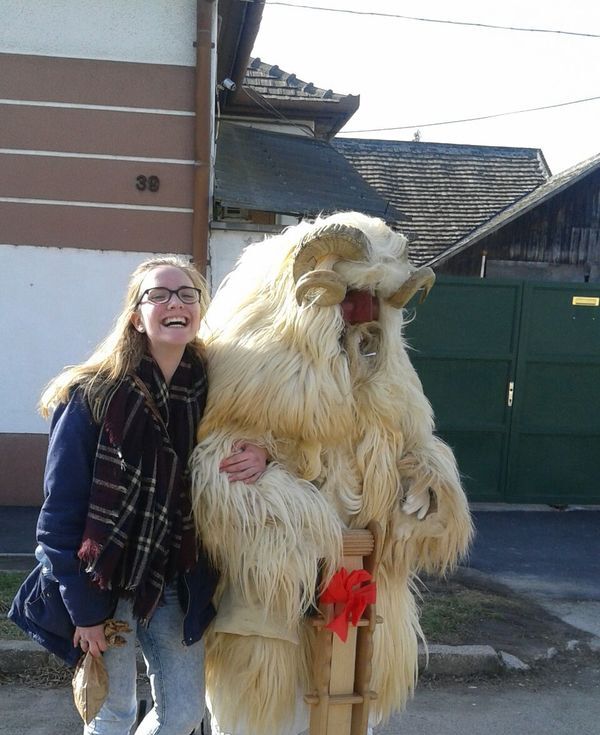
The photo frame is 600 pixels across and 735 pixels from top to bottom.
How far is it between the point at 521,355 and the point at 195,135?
132 inches

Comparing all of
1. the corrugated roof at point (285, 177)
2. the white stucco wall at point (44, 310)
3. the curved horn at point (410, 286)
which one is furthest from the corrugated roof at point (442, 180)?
the curved horn at point (410, 286)

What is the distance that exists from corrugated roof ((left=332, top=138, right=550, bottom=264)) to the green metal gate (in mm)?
8585

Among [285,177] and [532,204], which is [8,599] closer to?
[285,177]

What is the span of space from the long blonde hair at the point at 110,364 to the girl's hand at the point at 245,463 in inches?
14.9

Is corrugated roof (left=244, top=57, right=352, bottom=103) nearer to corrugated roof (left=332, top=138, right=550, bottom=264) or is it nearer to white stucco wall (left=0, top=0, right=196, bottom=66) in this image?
white stucco wall (left=0, top=0, right=196, bottom=66)

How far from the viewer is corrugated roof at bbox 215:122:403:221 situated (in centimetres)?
665

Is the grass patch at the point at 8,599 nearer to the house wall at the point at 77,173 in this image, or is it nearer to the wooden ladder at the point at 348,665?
the house wall at the point at 77,173

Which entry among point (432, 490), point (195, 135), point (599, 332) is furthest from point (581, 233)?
point (432, 490)

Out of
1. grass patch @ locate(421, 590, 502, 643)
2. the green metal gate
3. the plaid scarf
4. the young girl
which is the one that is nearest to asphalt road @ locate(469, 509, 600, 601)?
the green metal gate

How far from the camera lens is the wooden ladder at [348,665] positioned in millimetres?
2369

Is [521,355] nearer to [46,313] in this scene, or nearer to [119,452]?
[46,313]

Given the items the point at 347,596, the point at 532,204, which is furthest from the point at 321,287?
the point at 532,204

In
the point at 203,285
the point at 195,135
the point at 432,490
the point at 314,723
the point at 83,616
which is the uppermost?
the point at 195,135

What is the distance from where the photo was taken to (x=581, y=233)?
15.2 m
